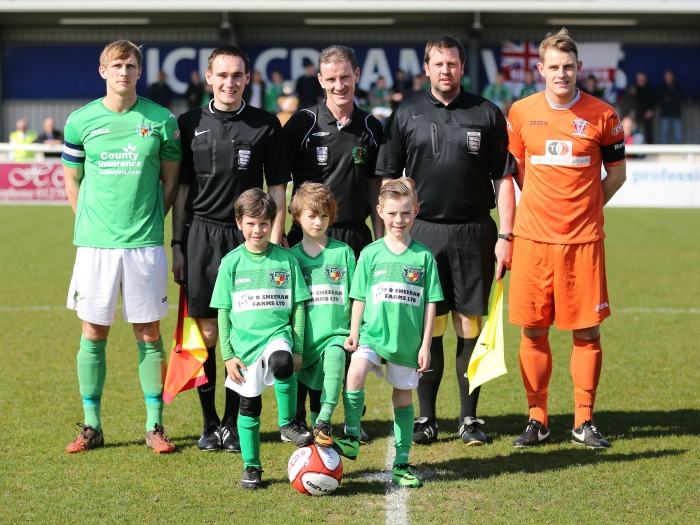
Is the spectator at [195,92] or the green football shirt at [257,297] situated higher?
the spectator at [195,92]

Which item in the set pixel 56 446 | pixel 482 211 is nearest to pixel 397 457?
pixel 482 211

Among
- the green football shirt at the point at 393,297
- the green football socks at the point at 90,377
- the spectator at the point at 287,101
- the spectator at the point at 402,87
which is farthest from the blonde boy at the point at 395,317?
the spectator at the point at 402,87

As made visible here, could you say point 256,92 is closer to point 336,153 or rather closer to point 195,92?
point 195,92

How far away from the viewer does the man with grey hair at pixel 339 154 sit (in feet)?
19.2

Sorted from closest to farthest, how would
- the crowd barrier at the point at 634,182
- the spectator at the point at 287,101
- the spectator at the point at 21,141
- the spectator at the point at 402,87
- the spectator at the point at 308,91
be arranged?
the crowd barrier at the point at 634,182 → the spectator at the point at 21,141 → the spectator at the point at 287,101 → the spectator at the point at 308,91 → the spectator at the point at 402,87

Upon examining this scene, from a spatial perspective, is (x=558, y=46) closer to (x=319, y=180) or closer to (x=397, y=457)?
(x=319, y=180)

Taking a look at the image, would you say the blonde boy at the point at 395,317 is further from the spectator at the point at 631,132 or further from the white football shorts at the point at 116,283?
the spectator at the point at 631,132

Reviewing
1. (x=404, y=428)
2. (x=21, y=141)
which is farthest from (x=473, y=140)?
(x=21, y=141)

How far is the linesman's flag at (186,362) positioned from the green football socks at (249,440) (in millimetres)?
726

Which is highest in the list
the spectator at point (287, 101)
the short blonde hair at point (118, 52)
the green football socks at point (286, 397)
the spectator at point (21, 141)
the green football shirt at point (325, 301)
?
the spectator at point (287, 101)

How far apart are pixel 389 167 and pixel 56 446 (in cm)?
251

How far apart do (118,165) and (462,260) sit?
2025mm

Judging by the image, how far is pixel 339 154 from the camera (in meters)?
5.86

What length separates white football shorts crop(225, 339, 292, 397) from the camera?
513cm
